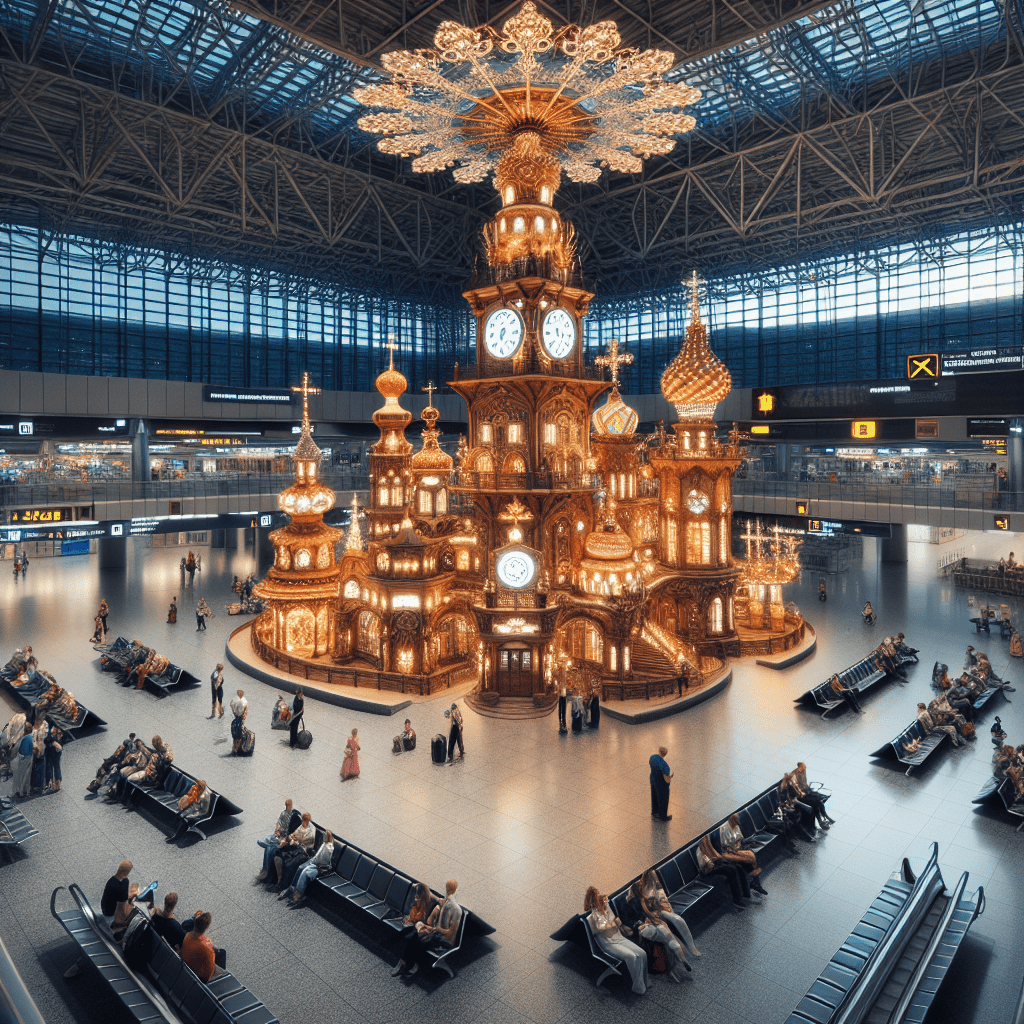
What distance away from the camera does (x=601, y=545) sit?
Answer: 2292 cm

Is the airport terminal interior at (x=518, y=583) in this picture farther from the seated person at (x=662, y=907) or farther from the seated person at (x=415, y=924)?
the seated person at (x=415, y=924)

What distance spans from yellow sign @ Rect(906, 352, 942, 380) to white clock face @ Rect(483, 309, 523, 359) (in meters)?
23.2

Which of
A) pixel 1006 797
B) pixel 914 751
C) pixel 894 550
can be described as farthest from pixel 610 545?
pixel 894 550

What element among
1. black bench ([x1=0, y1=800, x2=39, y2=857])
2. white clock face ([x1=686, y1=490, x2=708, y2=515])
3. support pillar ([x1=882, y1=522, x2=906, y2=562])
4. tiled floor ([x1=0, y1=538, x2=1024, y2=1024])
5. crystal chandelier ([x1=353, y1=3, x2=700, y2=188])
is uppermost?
crystal chandelier ([x1=353, y1=3, x2=700, y2=188])

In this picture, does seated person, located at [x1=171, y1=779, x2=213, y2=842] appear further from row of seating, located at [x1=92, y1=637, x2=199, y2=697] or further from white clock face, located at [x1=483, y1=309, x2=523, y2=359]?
white clock face, located at [x1=483, y1=309, x2=523, y2=359]

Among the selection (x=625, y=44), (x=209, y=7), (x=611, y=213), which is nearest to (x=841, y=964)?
(x=625, y=44)

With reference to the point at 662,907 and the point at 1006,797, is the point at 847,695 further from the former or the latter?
the point at 662,907

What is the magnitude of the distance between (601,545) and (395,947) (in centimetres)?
1398

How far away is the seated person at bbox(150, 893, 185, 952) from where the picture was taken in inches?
381

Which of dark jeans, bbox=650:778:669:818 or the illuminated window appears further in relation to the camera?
the illuminated window

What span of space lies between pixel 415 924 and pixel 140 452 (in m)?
36.4

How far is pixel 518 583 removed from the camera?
21938mm

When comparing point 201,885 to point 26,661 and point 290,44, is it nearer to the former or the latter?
point 26,661

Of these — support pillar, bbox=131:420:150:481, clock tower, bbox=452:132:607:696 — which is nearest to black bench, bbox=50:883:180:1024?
clock tower, bbox=452:132:607:696
